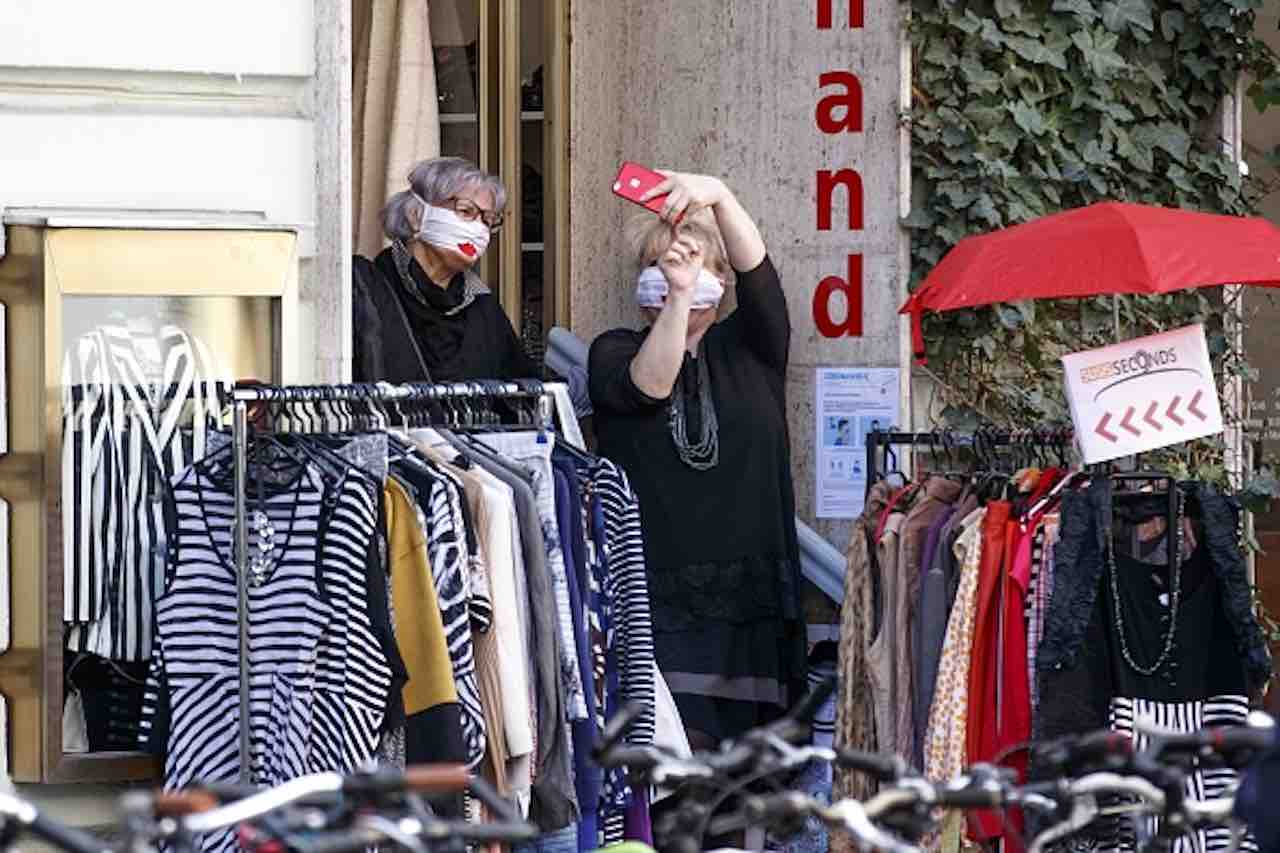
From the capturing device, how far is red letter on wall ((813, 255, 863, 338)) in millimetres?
8445

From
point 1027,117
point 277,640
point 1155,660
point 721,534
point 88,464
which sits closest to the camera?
point 277,640

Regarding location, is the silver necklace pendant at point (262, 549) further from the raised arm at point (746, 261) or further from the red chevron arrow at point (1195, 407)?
the red chevron arrow at point (1195, 407)

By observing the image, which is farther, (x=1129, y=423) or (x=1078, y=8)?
(x=1078, y=8)

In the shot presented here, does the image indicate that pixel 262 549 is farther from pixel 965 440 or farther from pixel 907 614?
pixel 965 440

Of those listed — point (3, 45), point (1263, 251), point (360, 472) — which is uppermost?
point (3, 45)

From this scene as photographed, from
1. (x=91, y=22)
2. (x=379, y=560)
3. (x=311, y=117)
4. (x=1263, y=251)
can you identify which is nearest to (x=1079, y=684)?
(x=1263, y=251)

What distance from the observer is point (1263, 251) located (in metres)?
7.12

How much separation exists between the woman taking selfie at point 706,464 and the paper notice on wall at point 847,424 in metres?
0.38

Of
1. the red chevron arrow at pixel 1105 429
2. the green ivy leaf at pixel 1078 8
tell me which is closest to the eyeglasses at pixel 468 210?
the red chevron arrow at pixel 1105 429

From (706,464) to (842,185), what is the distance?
3.65 ft

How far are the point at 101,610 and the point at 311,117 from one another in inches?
51.3

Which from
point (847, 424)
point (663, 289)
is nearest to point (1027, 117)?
point (847, 424)

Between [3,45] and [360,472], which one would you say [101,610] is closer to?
[360,472]

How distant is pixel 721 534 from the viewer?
7863 millimetres
